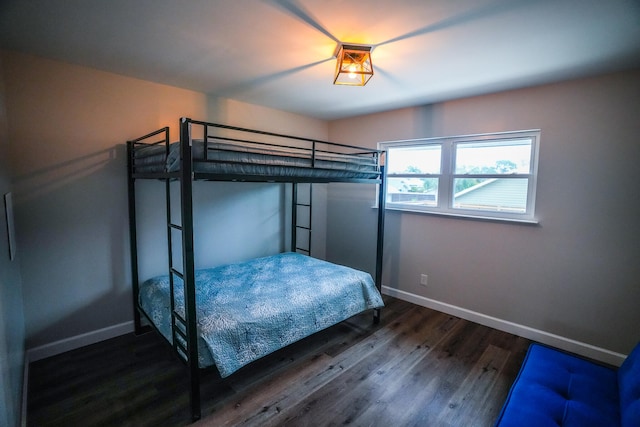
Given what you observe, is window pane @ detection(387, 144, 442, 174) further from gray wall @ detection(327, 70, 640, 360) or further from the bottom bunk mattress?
the bottom bunk mattress

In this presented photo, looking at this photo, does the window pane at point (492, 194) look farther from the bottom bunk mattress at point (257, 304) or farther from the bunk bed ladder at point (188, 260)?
the bunk bed ladder at point (188, 260)

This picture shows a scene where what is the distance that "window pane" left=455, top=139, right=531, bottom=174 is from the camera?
276 centimetres

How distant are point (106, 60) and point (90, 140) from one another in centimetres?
67

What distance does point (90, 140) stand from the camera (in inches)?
95.3

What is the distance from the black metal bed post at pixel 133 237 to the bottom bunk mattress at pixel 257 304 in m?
0.13

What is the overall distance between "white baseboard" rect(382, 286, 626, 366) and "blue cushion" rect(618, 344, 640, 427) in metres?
1.02

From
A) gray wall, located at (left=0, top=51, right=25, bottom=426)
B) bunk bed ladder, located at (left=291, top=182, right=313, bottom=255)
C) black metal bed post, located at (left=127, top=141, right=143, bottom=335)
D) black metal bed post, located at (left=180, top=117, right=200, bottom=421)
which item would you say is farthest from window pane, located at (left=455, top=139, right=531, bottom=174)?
gray wall, located at (left=0, top=51, right=25, bottom=426)

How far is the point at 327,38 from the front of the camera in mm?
1832

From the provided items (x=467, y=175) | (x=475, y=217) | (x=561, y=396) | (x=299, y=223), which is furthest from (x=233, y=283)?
(x=467, y=175)

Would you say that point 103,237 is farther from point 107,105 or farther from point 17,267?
point 107,105

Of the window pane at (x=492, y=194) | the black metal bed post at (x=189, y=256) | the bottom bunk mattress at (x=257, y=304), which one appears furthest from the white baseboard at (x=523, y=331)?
the black metal bed post at (x=189, y=256)

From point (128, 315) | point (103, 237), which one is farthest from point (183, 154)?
point (128, 315)

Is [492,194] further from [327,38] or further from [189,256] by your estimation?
[189,256]

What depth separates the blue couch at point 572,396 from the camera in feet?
4.40
